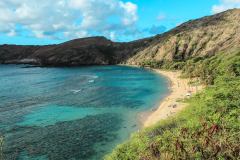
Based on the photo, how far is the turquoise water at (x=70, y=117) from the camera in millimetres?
75625

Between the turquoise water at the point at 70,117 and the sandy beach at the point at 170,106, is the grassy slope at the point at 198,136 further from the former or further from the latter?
the sandy beach at the point at 170,106

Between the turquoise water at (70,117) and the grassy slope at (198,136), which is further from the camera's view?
the turquoise water at (70,117)

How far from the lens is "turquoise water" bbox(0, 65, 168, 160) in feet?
248

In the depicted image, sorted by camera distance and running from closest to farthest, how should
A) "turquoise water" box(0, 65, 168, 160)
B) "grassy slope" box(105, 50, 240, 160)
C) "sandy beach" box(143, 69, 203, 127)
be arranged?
"grassy slope" box(105, 50, 240, 160) → "turquoise water" box(0, 65, 168, 160) → "sandy beach" box(143, 69, 203, 127)

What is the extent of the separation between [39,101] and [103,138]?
178ft

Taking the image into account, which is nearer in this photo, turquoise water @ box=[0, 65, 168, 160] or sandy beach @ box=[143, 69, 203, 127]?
turquoise water @ box=[0, 65, 168, 160]

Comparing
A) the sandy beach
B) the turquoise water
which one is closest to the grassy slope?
the turquoise water

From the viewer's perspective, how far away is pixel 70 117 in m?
105

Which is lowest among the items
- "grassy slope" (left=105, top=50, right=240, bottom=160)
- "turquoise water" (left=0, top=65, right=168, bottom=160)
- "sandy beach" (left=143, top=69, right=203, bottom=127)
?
"turquoise water" (left=0, top=65, right=168, bottom=160)

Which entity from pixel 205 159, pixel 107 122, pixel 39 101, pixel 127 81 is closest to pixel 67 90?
pixel 39 101

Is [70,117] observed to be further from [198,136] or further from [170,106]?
[198,136]

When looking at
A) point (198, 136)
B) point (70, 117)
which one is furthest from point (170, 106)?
point (198, 136)

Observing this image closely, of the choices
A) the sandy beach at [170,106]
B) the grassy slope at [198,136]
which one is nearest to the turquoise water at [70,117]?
the sandy beach at [170,106]

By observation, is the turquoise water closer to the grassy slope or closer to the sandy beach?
the sandy beach
